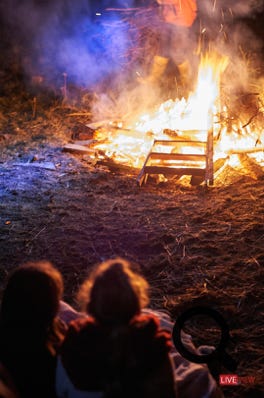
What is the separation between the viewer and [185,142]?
7.95m

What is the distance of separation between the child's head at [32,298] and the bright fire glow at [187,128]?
561 cm

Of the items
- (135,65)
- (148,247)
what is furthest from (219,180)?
(135,65)

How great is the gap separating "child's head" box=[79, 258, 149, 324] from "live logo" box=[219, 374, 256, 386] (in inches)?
59.2

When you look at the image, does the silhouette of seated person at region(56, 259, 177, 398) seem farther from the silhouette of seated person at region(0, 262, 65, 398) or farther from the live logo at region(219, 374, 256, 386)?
the live logo at region(219, 374, 256, 386)

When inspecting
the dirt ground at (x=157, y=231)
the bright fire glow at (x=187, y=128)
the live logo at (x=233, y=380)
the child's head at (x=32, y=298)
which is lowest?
the live logo at (x=233, y=380)

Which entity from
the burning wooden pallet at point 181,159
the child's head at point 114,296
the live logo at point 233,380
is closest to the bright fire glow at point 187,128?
the burning wooden pallet at point 181,159

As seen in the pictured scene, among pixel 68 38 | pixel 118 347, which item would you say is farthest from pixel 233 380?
pixel 68 38

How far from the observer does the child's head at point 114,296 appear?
1.97 meters

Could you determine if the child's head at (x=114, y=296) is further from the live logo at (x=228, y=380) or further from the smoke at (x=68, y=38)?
the smoke at (x=68, y=38)

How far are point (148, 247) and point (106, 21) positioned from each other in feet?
30.7

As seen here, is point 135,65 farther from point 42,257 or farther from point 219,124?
point 42,257

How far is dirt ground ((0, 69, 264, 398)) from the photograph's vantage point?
161 inches

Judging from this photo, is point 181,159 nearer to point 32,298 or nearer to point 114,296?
point 32,298

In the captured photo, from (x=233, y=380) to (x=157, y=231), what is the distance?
251 cm
